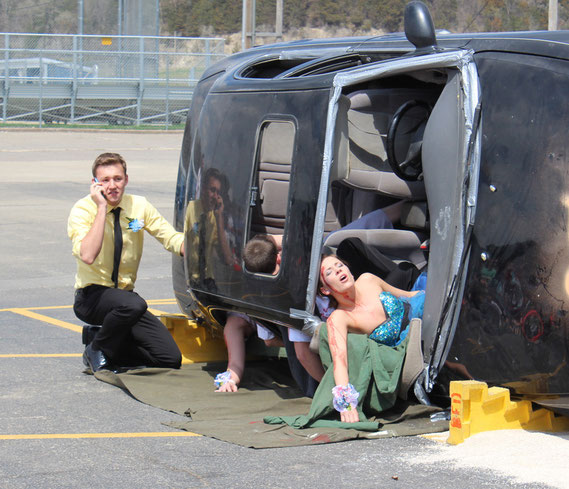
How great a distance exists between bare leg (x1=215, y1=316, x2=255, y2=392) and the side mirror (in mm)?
2067

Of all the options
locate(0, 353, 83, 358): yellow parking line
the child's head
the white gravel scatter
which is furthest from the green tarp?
locate(0, 353, 83, 358): yellow parking line

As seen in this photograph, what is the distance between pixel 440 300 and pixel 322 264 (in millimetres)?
681

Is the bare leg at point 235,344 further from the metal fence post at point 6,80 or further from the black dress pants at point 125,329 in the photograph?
the metal fence post at point 6,80

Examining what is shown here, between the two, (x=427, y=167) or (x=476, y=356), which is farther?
(x=427, y=167)

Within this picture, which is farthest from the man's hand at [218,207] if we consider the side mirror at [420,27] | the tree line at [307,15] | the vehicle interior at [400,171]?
the tree line at [307,15]

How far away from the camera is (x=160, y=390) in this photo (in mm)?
6402

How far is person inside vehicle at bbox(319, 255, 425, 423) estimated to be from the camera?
5.57 meters

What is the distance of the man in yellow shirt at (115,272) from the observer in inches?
263

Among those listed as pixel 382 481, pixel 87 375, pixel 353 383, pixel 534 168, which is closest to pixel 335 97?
pixel 534 168

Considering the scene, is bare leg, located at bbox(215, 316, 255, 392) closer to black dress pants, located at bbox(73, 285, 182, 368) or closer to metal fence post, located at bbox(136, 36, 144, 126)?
black dress pants, located at bbox(73, 285, 182, 368)

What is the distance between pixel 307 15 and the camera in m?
67.2

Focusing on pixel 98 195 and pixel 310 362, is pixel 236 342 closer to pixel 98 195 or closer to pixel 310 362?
pixel 310 362

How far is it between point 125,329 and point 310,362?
55.0 inches

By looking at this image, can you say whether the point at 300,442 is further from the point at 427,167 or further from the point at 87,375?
the point at 87,375
